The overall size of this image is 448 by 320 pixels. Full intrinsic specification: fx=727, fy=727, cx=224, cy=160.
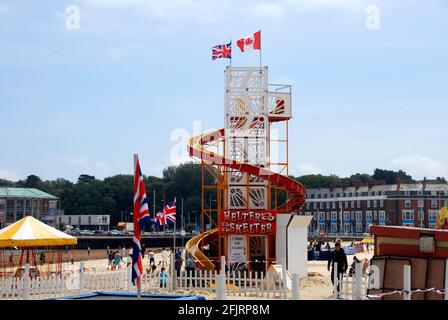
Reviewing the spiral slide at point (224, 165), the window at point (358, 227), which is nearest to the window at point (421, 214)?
the window at point (358, 227)

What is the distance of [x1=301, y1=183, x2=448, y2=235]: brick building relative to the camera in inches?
4968

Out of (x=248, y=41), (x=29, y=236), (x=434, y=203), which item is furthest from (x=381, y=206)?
(x=29, y=236)

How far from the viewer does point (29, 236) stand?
25.2 metres

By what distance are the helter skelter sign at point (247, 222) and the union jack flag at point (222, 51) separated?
410 inches

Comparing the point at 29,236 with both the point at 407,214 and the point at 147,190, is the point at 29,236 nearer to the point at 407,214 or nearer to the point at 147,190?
the point at 407,214

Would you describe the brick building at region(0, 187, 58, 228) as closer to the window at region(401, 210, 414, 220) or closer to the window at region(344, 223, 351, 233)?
the window at region(344, 223, 351, 233)

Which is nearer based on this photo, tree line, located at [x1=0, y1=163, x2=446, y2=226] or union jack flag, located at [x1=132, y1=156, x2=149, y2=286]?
union jack flag, located at [x1=132, y1=156, x2=149, y2=286]

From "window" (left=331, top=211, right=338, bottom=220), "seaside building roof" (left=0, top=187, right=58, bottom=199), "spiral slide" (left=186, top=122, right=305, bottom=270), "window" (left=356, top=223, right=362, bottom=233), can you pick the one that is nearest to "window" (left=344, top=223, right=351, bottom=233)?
"window" (left=356, top=223, right=362, bottom=233)

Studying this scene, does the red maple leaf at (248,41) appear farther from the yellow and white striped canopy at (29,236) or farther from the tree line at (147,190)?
the tree line at (147,190)

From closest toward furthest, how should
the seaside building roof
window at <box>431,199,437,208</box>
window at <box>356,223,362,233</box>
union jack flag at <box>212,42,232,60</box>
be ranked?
union jack flag at <box>212,42,232,60</box> → window at <box>431,199,437,208</box> → the seaside building roof → window at <box>356,223,362,233</box>

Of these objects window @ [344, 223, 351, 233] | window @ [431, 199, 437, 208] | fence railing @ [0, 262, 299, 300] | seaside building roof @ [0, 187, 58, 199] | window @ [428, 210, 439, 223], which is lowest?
fence railing @ [0, 262, 299, 300]

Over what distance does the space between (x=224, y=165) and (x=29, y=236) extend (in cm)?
1148

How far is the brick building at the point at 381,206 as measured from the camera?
414 ft

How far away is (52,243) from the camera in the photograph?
25.9 metres
